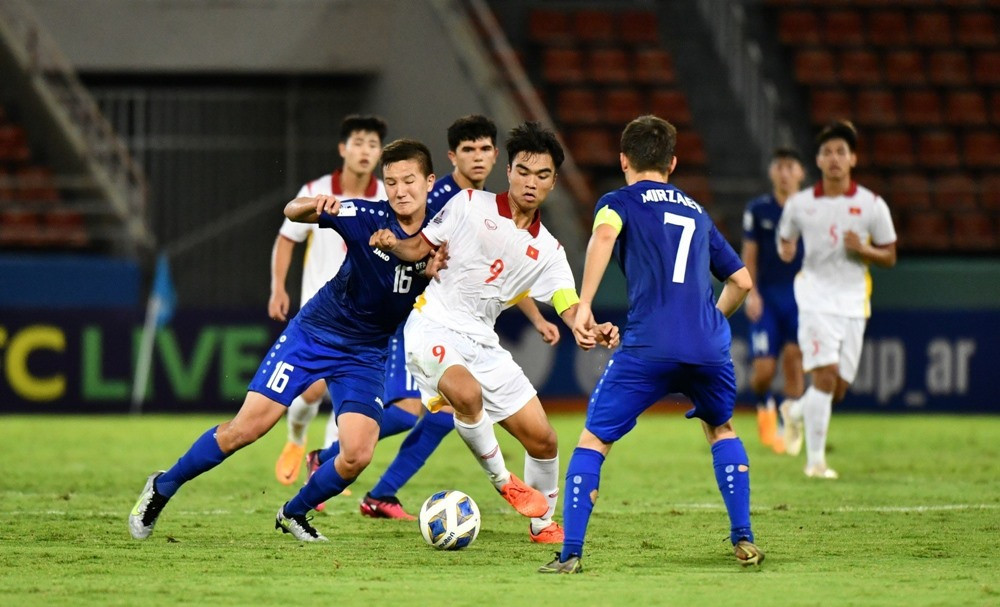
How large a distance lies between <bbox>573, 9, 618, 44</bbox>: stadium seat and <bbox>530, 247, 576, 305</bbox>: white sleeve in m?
14.2

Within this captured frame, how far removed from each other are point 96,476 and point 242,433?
12.8 feet

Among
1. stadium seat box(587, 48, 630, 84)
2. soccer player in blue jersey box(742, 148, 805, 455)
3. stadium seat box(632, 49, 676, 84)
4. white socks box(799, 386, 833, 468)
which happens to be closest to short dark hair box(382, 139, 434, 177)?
white socks box(799, 386, 833, 468)

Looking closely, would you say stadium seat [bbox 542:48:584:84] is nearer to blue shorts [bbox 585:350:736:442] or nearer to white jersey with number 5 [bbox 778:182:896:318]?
white jersey with number 5 [bbox 778:182:896:318]

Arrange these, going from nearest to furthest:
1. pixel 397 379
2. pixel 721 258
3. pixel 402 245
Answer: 1. pixel 721 258
2. pixel 402 245
3. pixel 397 379

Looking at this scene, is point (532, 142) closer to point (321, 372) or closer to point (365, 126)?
point (321, 372)

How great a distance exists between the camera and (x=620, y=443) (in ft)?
45.2

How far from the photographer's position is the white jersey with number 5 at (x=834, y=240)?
10.9 meters

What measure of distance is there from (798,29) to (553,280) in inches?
600

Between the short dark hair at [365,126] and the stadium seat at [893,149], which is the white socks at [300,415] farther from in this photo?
the stadium seat at [893,149]

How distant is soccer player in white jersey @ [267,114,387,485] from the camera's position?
967cm

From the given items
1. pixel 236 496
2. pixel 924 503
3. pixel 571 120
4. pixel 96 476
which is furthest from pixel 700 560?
pixel 571 120

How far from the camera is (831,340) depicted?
10828 mm

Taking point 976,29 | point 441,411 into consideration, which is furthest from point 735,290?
point 976,29

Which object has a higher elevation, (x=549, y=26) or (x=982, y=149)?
(x=549, y=26)
